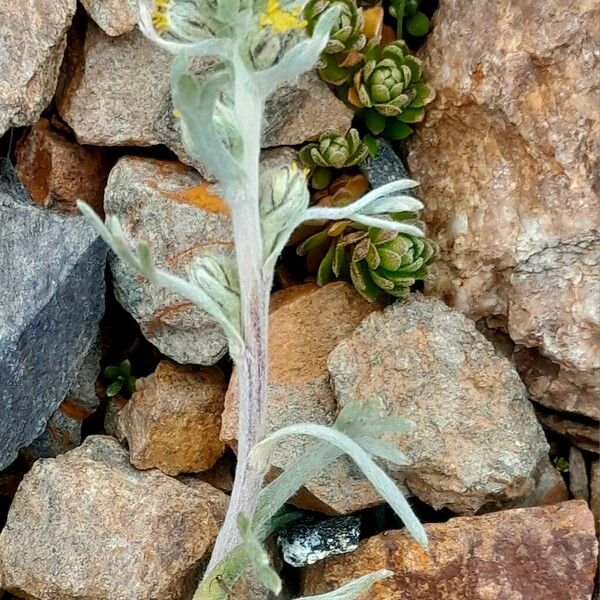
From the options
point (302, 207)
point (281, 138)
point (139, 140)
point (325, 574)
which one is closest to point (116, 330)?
point (139, 140)

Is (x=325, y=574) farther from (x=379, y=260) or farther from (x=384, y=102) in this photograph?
(x=384, y=102)

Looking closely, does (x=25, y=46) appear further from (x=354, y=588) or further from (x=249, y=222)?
(x=354, y=588)

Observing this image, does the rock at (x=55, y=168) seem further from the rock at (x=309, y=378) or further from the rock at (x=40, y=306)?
the rock at (x=309, y=378)

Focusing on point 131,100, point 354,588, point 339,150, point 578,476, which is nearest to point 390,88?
point 339,150

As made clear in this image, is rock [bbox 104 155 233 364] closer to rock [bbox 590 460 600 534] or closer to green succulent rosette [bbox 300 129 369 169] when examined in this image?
green succulent rosette [bbox 300 129 369 169]

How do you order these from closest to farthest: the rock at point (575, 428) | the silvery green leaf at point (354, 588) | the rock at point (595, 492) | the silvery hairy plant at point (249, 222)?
the silvery hairy plant at point (249, 222)
the silvery green leaf at point (354, 588)
the rock at point (595, 492)
the rock at point (575, 428)

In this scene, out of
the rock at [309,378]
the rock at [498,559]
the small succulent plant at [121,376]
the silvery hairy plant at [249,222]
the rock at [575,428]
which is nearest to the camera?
the silvery hairy plant at [249,222]

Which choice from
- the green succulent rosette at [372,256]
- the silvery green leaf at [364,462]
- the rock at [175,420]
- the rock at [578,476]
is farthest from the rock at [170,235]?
the rock at [578,476]
